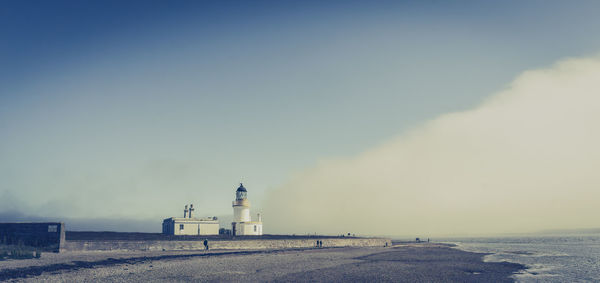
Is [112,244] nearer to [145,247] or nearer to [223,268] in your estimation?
[145,247]

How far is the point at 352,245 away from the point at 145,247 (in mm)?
31593

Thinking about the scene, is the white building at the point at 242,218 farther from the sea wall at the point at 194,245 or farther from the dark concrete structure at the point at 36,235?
the dark concrete structure at the point at 36,235

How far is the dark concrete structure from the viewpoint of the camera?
3033 cm

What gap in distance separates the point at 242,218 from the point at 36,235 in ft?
102

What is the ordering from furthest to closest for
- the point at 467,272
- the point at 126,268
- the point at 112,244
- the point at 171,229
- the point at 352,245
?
the point at 352,245 < the point at 171,229 < the point at 112,244 < the point at 467,272 < the point at 126,268

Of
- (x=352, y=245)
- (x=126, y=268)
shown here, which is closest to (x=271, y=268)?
(x=126, y=268)

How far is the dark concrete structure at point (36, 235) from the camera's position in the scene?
30328 millimetres

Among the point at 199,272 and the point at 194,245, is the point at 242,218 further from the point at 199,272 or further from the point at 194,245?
the point at 199,272

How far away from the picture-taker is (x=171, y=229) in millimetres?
53500

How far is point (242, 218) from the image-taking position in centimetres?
5994

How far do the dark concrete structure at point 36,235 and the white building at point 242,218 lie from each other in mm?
30016

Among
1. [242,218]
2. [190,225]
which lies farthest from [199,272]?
[242,218]

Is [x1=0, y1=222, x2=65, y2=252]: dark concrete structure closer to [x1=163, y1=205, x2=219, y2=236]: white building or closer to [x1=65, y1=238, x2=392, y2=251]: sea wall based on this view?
[x1=65, y1=238, x2=392, y2=251]: sea wall

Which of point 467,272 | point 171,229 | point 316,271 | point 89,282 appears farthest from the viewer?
point 171,229
